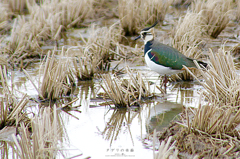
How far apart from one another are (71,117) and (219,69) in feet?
7.46

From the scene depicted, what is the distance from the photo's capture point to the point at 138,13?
10102 mm

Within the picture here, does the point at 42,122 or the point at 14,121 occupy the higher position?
the point at 42,122

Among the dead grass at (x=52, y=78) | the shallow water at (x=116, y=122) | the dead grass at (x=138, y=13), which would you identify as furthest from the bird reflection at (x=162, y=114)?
the dead grass at (x=138, y=13)

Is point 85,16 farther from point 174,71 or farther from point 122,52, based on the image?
point 174,71

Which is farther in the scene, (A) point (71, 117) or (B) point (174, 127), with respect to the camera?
(A) point (71, 117)

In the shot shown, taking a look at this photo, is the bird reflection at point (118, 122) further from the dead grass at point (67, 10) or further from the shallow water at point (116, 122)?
the dead grass at point (67, 10)

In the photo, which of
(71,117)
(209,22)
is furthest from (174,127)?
(209,22)

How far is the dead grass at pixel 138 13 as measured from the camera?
9.77m

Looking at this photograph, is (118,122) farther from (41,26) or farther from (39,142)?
(41,26)

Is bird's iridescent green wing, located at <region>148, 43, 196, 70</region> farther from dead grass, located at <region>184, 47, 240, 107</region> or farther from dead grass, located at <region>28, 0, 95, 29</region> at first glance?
dead grass, located at <region>28, 0, 95, 29</region>

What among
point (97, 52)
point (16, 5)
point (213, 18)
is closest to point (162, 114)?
point (97, 52)

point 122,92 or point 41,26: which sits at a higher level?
point 41,26

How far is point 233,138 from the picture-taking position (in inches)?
143

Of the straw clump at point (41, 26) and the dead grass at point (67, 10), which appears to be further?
the dead grass at point (67, 10)
